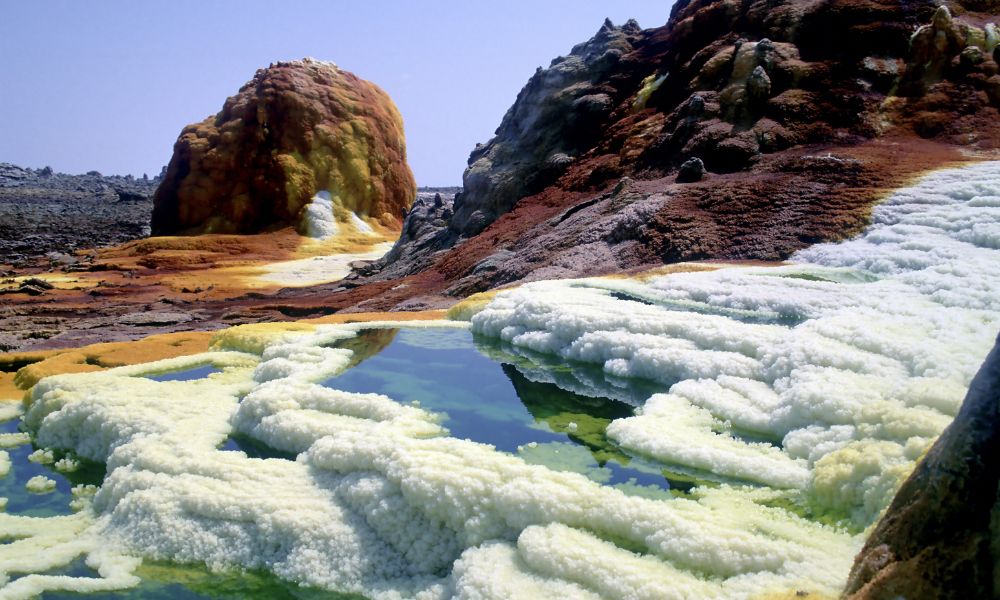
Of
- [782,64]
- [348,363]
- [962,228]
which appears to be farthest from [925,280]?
[782,64]

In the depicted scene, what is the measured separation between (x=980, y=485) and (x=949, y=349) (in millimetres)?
4701

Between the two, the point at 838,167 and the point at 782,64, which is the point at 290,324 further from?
the point at 782,64

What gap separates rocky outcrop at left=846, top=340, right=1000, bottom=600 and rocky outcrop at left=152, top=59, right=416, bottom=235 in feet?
149

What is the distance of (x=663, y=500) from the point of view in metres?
5.66

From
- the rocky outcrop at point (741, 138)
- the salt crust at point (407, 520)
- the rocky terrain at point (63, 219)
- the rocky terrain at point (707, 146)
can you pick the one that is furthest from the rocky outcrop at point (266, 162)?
the salt crust at point (407, 520)

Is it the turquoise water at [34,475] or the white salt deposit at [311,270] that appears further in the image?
the white salt deposit at [311,270]

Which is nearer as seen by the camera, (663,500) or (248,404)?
(663,500)

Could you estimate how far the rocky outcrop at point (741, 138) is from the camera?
1670cm

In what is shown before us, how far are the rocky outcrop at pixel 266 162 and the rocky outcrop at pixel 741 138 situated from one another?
21.8 meters

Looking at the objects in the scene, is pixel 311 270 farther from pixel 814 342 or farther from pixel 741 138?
pixel 814 342

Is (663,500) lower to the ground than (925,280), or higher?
lower

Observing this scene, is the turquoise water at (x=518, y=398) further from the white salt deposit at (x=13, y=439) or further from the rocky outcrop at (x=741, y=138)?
the rocky outcrop at (x=741, y=138)

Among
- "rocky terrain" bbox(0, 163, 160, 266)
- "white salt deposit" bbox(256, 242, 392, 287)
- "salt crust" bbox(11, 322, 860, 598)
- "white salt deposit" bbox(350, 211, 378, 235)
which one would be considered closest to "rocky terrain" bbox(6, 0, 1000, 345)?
"white salt deposit" bbox(256, 242, 392, 287)

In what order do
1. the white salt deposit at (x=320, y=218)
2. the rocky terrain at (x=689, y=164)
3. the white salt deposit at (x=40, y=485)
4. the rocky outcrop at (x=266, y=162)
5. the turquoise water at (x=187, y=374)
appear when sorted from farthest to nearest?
the rocky outcrop at (x=266, y=162), the white salt deposit at (x=320, y=218), the rocky terrain at (x=689, y=164), the turquoise water at (x=187, y=374), the white salt deposit at (x=40, y=485)
